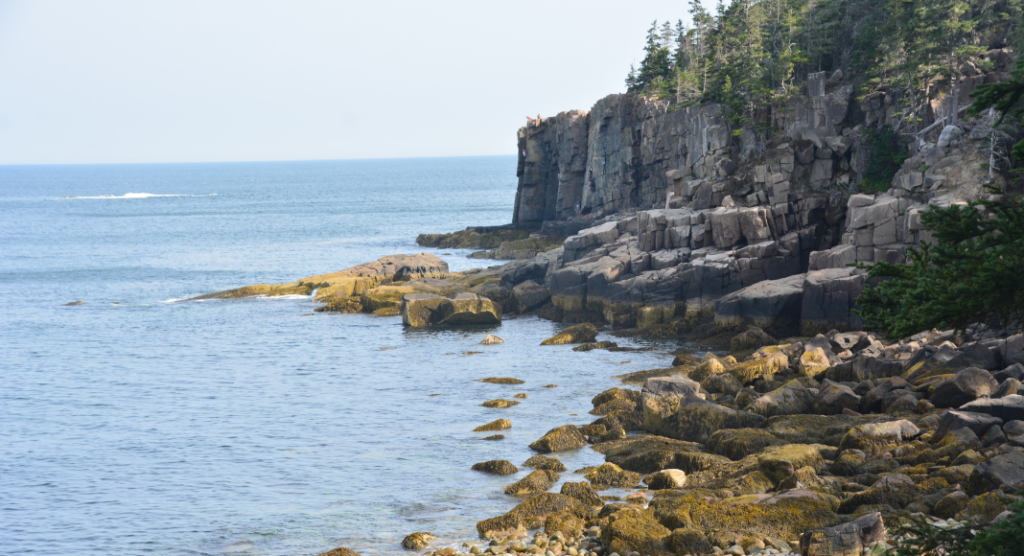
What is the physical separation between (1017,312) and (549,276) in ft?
143

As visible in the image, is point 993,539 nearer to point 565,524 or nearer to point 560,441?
point 565,524

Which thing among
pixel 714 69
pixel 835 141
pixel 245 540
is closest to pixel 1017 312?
pixel 245 540

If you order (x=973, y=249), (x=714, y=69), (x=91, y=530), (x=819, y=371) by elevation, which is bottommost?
(x=91, y=530)

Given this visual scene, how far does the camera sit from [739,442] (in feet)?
75.4

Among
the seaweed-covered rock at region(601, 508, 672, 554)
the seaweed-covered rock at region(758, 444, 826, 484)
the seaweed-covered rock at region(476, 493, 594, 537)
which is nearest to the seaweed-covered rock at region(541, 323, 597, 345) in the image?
the seaweed-covered rock at region(758, 444, 826, 484)

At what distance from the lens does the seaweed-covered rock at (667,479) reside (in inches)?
833

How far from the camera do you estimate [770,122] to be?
53.6 m

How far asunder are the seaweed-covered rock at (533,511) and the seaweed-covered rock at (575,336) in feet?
75.4

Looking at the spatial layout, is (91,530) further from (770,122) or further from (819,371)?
(770,122)

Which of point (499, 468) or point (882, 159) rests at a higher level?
point (882, 159)

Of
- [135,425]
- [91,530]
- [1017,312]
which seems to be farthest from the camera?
[135,425]

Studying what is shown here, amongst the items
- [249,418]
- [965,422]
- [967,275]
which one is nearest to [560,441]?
[965,422]

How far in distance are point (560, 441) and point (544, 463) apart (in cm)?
188

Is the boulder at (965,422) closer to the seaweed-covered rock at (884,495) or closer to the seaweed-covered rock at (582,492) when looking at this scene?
the seaweed-covered rock at (884,495)
